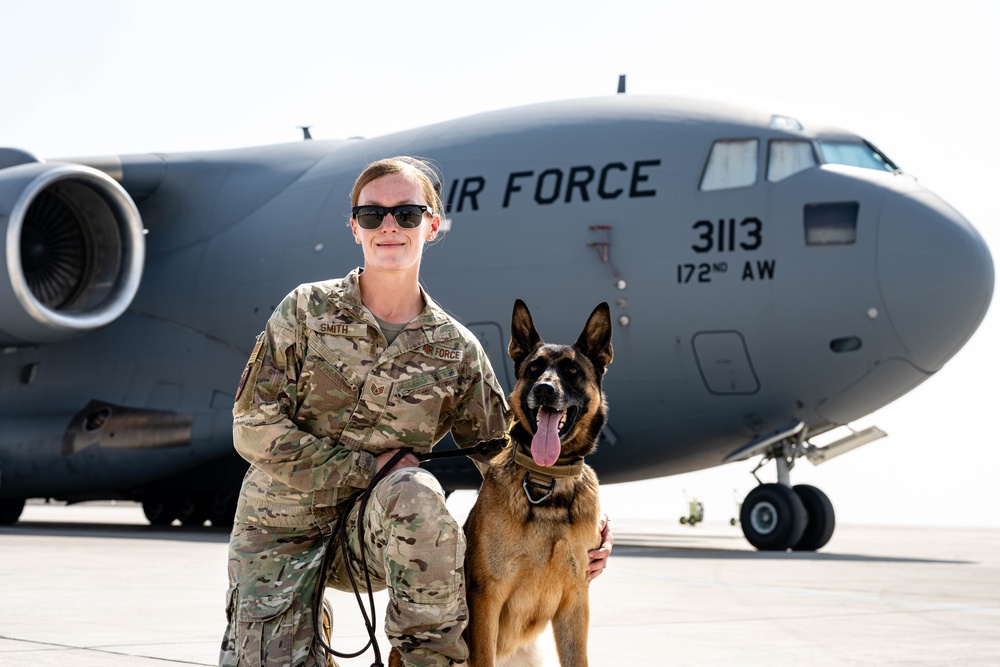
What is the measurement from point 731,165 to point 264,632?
8.50 m

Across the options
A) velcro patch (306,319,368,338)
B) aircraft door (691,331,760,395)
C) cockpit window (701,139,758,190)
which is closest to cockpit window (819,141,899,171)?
cockpit window (701,139,758,190)

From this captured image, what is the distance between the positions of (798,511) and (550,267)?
2.93 m

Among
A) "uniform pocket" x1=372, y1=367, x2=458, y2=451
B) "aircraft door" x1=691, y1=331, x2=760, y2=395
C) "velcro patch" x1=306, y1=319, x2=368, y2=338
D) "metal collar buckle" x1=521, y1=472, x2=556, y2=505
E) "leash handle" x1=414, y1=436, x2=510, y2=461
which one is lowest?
"metal collar buckle" x1=521, y1=472, x2=556, y2=505

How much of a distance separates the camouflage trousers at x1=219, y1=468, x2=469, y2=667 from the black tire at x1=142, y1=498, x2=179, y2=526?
12.6 m

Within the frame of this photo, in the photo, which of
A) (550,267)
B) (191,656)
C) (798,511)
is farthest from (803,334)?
(191,656)

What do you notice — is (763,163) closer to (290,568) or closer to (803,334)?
(803,334)

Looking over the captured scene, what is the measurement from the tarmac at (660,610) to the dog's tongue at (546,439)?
2.31ft

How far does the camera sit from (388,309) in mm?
3596

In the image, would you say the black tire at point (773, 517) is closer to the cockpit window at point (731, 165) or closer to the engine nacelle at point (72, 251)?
the cockpit window at point (731, 165)

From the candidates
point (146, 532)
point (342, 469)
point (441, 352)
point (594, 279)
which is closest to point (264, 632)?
point (342, 469)

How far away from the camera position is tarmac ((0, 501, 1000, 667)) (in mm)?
4527

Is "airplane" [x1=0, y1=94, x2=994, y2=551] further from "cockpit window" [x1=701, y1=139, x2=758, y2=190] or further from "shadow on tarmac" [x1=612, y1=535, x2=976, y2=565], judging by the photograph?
"shadow on tarmac" [x1=612, y1=535, x2=976, y2=565]

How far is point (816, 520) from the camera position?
1120 cm

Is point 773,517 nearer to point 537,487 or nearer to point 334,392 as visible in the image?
point 537,487
